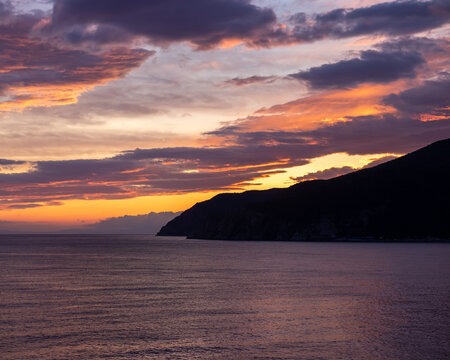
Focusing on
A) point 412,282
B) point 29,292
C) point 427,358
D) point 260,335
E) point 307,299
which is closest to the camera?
point 427,358

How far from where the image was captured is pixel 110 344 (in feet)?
129

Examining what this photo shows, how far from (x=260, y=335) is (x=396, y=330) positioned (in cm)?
1314

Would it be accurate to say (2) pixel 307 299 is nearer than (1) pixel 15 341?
No

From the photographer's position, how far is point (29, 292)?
2694 inches

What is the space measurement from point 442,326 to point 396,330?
190 inches

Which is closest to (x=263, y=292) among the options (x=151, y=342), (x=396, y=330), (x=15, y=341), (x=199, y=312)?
(x=199, y=312)

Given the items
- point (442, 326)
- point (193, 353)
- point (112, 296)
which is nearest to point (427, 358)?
point (442, 326)

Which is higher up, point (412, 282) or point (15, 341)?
point (15, 341)

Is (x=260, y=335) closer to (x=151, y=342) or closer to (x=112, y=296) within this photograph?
(x=151, y=342)

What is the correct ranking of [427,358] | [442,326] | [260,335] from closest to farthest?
[427,358], [260,335], [442,326]

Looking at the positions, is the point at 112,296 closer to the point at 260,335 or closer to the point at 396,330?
the point at 260,335

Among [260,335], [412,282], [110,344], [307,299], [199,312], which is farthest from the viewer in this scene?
[412,282]

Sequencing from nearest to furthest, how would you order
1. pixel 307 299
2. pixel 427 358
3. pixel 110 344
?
pixel 427 358 < pixel 110 344 < pixel 307 299

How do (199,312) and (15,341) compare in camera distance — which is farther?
(199,312)
